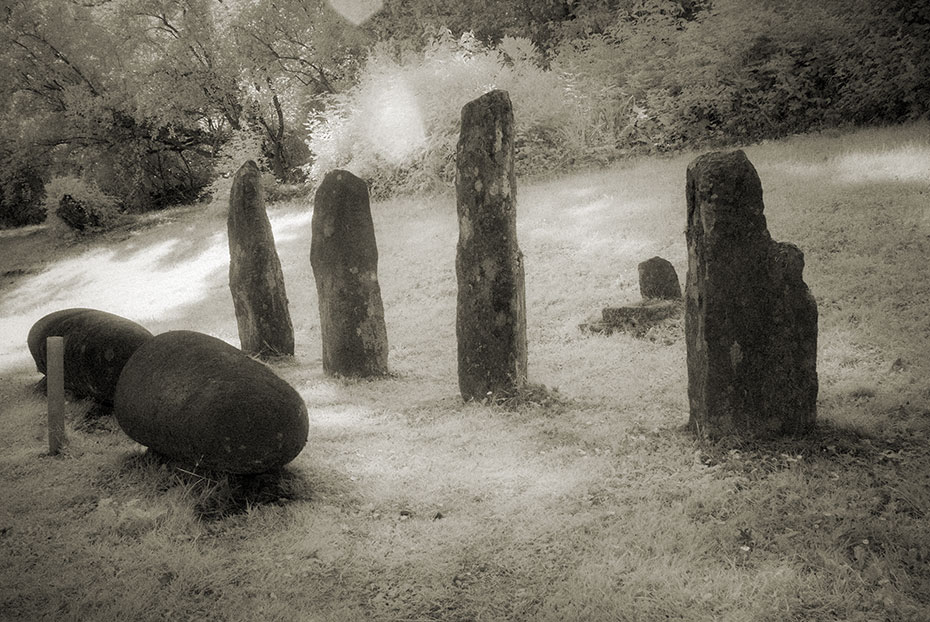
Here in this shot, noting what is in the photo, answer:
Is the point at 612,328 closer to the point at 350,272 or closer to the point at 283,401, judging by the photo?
the point at 350,272

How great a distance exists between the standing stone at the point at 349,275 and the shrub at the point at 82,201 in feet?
75.8

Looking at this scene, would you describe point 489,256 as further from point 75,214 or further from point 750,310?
point 75,214

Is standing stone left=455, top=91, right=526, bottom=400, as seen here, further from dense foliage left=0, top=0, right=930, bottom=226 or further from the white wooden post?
dense foliage left=0, top=0, right=930, bottom=226

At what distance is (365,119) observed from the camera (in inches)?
929

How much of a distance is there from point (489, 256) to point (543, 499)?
317 cm

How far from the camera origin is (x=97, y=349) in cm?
837

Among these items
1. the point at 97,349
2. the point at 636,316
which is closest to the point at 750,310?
the point at 636,316

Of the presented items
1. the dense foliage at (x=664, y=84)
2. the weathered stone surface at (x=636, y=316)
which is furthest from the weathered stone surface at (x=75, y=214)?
the weathered stone surface at (x=636, y=316)

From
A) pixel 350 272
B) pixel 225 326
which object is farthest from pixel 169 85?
pixel 350 272

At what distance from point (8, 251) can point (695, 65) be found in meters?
28.3

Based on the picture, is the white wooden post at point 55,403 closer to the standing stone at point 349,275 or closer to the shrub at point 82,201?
the standing stone at point 349,275

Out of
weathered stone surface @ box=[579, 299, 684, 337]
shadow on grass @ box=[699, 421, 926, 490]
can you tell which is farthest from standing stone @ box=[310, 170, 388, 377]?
shadow on grass @ box=[699, 421, 926, 490]

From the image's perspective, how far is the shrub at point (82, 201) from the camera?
27.9 meters

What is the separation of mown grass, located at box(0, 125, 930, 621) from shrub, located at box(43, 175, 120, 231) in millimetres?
20340
